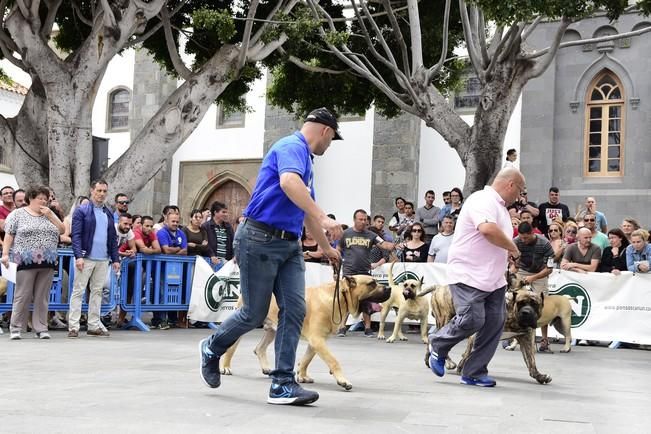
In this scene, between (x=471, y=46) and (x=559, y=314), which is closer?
(x=559, y=314)

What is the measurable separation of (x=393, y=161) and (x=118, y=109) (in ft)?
35.9

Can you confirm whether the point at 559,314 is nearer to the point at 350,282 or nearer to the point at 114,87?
the point at 350,282

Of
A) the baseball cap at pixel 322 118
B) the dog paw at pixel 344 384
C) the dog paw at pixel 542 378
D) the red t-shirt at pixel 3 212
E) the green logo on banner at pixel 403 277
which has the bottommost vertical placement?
the dog paw at pixel 542 378

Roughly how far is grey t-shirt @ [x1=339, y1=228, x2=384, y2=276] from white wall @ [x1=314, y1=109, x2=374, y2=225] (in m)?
10.9

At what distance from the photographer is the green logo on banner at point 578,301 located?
13.8m

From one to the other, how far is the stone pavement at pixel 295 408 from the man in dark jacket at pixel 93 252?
159cm

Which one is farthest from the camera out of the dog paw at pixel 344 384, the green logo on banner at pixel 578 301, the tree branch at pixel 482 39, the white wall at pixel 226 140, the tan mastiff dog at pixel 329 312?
the white wall at pixel 226 140

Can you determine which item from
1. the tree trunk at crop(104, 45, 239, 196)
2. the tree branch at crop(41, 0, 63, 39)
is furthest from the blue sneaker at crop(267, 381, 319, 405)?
the tree branch at crop(41, 0, 63, 39)

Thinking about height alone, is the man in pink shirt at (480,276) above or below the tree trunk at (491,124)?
below

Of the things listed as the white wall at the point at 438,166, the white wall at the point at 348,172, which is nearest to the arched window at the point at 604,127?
the white wall at the point at 438,166

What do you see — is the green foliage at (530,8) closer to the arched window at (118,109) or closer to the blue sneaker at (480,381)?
the blue sneaker at (480,381)

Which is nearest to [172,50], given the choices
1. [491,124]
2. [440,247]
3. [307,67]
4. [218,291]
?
A: [307,67]

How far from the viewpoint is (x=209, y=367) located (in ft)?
20.9

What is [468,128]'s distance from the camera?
15938 mm
